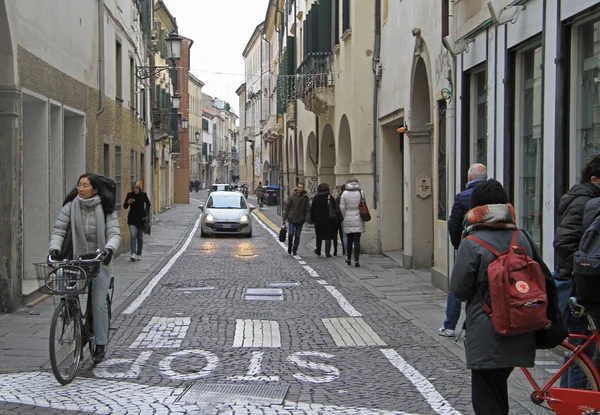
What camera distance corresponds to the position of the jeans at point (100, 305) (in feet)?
25.6

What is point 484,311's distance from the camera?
505cm

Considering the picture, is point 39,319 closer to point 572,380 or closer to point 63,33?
point 63,33

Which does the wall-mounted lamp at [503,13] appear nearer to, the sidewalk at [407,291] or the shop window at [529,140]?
the shop window at [529,140]

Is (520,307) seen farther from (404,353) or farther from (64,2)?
(64,2)

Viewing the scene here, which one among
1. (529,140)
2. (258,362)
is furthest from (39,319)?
(529,140)

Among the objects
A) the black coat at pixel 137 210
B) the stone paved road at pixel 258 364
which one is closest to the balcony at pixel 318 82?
the black coat at pixel 137 210

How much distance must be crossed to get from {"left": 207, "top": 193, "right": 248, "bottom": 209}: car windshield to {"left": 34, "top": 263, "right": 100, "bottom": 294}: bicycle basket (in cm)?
2194

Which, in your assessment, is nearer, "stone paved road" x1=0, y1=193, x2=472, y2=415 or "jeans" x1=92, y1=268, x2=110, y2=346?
"stone paved road" x1=0, y1=193, x2=472, y2=415

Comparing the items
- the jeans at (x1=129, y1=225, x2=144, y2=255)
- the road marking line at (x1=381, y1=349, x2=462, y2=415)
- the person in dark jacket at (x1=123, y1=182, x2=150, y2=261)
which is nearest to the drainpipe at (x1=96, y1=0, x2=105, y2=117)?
the person in dark jacket at (x1=123, y1=182, x2=150, y2=261)

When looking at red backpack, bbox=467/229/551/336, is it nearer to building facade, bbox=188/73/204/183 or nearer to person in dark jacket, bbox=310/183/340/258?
person in dark jacket, bbox=310/183/340/258

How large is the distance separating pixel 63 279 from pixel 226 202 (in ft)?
74.1

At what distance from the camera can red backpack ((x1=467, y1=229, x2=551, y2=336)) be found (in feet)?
15.9

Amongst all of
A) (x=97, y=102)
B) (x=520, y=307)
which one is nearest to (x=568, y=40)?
(x=520, y=307)

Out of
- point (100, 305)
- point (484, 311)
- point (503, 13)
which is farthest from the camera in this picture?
point (503, 13)
